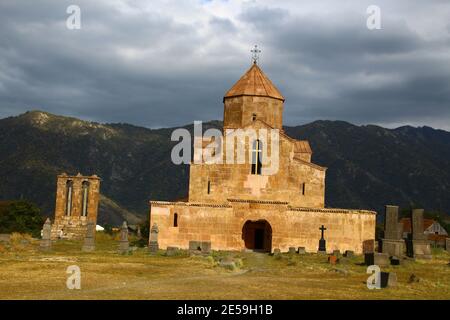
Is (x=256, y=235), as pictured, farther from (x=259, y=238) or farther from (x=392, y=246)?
(x=392, y=246)

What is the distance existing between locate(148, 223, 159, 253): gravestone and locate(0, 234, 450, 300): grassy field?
16.1 feet

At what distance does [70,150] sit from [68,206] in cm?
9197

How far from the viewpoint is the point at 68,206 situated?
46.8m

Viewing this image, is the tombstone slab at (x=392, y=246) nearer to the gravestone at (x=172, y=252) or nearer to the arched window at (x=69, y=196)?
the gravestone at (x=172, y=252)

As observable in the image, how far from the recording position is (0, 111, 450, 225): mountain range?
397ft

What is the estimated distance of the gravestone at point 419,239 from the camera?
2793 centimetres

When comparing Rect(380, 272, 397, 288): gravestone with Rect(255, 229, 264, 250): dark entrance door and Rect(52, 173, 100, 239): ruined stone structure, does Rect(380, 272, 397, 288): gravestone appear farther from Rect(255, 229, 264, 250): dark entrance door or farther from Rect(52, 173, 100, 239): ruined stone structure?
Rect(52, 173, 100, 239): ruined stone structure

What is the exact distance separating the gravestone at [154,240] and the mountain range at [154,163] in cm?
8016

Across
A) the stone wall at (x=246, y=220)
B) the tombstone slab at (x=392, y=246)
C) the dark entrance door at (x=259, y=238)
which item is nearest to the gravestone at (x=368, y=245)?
the stone wall at (x=246, y=220)

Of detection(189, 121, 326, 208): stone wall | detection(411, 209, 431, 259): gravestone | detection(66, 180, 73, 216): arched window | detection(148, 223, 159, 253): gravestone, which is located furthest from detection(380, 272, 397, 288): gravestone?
detection(66, 180, 73, 216): arched window

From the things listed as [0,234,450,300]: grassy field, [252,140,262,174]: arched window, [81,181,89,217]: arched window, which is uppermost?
[252,140,262,174]: arched window

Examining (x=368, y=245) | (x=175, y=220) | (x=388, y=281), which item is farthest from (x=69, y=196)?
(x=388, y=281)

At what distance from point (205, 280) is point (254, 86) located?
22137 millimetres
